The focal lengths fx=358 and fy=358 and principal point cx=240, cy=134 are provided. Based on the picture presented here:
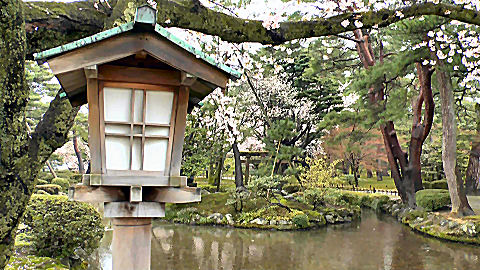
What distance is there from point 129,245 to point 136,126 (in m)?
0.79

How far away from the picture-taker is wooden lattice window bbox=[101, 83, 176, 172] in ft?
7.54

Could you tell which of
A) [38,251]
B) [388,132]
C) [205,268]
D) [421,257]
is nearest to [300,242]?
[421,257]

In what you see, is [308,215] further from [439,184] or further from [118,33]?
[439,184]

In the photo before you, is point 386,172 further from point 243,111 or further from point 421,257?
point 421,257

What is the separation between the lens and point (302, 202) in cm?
1242

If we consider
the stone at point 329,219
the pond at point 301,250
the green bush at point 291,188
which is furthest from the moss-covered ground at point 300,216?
the green bush at point 291,188

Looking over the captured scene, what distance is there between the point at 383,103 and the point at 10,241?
1181 cm

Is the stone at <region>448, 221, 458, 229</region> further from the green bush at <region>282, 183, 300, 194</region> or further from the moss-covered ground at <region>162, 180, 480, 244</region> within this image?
the green bush at <region>282, 183, 300, 194</region>

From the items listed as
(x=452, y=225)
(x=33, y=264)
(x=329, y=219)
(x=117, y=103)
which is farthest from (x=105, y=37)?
(x=329, y=219)

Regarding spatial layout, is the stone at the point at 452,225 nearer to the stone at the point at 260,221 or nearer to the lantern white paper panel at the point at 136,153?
the stone at the point at 260,221

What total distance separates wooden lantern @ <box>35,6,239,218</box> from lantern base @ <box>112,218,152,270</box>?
0.33ft

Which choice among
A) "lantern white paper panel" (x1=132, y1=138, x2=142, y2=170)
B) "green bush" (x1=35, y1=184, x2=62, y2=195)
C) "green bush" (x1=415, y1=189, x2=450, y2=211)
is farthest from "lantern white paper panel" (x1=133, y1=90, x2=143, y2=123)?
"green bush" (x1=35, y1=184, x2=62, y2=195)

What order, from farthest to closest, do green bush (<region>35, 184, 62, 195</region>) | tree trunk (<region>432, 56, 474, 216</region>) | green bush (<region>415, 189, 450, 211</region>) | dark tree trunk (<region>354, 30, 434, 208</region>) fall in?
green bush (<region>35, 184, 62, 195</region>) → dark tree trunk (<region>354, 30, 434, 208</region>) → green bush (<region>415, 189, 450, 211</region>) → tree trunk (<region>432, 56, 474, 216</region>)

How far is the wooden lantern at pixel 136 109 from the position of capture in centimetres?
215
